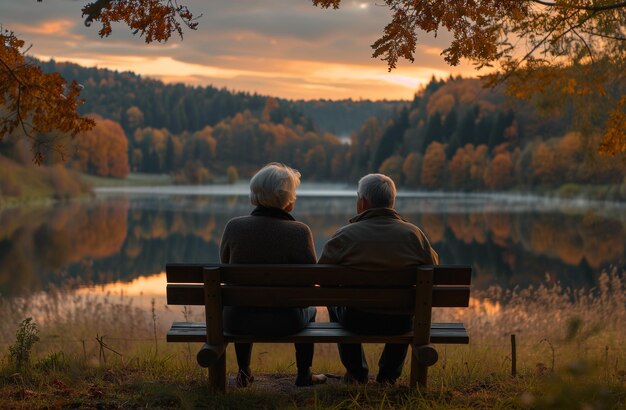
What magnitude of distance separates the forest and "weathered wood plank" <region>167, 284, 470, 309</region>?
51339 mm

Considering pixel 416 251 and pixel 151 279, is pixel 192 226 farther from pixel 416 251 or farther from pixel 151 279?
pixel 416 251

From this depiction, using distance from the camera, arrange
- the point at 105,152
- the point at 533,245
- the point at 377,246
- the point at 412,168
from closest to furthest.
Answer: the point at 377,246 → the point at 533,245 → the point at 412,168 → the point at 105,152

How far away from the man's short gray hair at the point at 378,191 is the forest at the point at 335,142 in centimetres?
5129

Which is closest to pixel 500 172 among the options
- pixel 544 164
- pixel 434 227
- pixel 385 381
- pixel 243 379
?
pixel 544 164

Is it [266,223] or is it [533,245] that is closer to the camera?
[266,223]

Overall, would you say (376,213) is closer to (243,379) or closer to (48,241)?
(243,379)

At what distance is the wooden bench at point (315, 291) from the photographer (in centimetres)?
515

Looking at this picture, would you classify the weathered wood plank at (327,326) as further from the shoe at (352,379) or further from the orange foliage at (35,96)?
the orange foliage at (35,96)

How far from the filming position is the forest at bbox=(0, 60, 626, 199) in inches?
3452

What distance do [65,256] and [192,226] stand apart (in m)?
19.7

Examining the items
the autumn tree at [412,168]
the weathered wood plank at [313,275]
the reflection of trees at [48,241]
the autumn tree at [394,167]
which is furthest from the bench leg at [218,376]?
the autumn tree at [394,167]

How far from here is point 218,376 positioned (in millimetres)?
5523

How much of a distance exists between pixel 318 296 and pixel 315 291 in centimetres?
4

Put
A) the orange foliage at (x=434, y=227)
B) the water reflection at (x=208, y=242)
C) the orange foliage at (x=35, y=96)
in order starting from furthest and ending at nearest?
the orange foliage at (x=434, y=227) → the water reflection at (x=208, y=242) → the orange foliage at (x=35, y=96)
